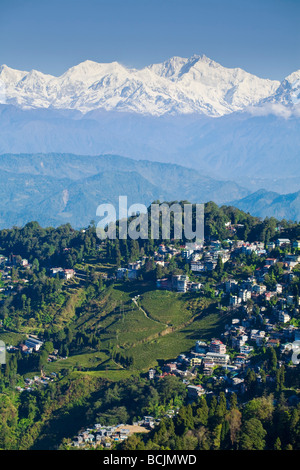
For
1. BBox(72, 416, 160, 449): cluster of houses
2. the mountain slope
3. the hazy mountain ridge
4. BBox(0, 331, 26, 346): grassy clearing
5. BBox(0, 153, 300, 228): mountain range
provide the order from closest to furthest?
1. BBox(72, 416, 160, 449): cluster of houses
2. BBox(0, 331, 26, 346): grassy clearing
3. the mountain slope
4. BBox(0, 153, 300, 228): mountain range
5. the hazy mountain ridge

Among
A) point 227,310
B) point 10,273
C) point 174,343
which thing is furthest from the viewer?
point 10,273

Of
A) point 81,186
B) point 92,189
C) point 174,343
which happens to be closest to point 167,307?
point 174,343

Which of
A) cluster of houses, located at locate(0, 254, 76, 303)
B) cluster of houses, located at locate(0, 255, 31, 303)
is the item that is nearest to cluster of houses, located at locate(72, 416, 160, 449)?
cluster of houses, located at locate(0, 254, 76, 303)

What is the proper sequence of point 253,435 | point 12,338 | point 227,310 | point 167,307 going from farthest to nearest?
point 167,307 < point 12,338 < point 227,310 < point 253,435

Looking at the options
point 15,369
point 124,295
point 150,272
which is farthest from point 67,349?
point 150,272

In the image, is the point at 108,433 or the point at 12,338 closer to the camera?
the point at 108,433

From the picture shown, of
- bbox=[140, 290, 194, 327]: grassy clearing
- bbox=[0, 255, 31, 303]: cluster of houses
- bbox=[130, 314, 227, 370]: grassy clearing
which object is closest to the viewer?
bbox=[130, 314, 227, 370]: grassy clearing

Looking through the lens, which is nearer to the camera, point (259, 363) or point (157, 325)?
point (259, 363)

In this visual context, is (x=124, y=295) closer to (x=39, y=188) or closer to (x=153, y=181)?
(x=39, y=188)

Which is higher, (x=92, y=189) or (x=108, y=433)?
(x=92, y=189)

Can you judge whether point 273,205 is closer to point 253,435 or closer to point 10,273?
point 10,273

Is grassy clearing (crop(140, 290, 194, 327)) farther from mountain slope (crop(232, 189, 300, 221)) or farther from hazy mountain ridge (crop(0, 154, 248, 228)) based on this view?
hazy mountain ridge (crop(0, 154, 248, 228))
